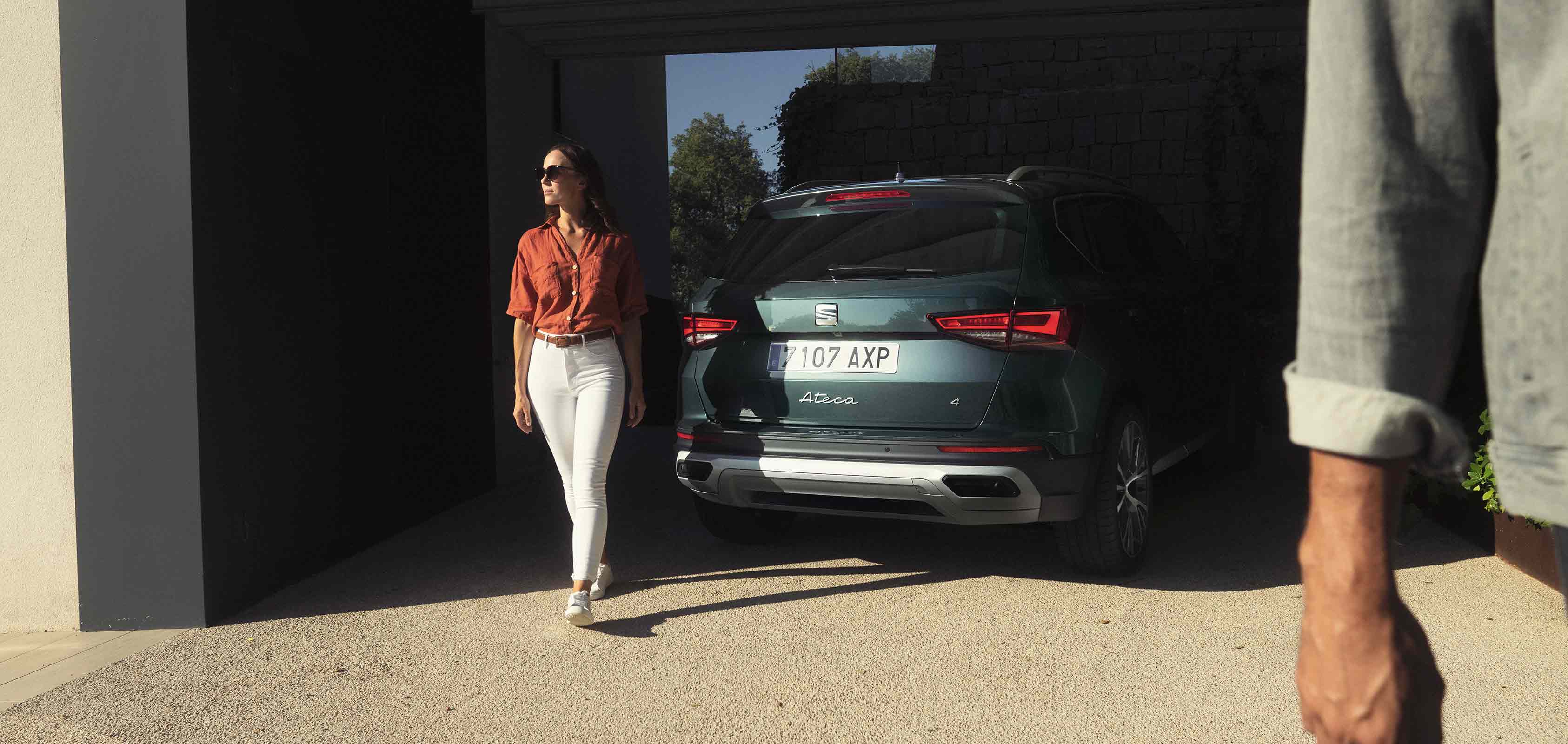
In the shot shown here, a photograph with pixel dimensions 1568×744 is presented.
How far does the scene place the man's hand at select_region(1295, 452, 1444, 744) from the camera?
991 mm

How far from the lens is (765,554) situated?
249 inches

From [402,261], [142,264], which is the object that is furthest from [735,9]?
[142,264]

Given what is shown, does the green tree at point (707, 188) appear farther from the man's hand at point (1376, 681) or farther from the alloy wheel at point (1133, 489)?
the man's hand at point (1376, 681)

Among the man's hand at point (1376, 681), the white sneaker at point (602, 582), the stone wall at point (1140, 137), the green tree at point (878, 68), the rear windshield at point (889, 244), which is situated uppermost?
the green tree at point (878, 68)

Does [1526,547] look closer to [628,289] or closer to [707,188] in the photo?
[628,289]

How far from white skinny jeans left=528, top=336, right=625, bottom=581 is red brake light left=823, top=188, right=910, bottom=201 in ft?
4.01

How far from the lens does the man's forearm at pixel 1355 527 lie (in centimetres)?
99

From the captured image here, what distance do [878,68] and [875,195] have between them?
31414 mm

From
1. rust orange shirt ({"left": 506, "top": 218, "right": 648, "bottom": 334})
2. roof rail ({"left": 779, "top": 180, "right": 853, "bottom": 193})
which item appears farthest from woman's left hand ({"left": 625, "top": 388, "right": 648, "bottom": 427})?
roof rail ({"left": 779, "top": 180, "right": 853, "bottom": 193})

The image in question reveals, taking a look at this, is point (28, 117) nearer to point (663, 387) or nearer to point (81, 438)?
point (81, 438)

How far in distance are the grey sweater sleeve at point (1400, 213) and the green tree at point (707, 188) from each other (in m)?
53.1

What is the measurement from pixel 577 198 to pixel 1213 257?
10.3 metres

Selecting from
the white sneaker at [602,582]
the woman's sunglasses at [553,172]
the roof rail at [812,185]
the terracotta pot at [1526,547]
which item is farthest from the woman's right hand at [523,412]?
the terracotta pot at [1526,547]

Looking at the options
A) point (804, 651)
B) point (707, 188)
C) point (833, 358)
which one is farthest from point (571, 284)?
point (707, 188)
